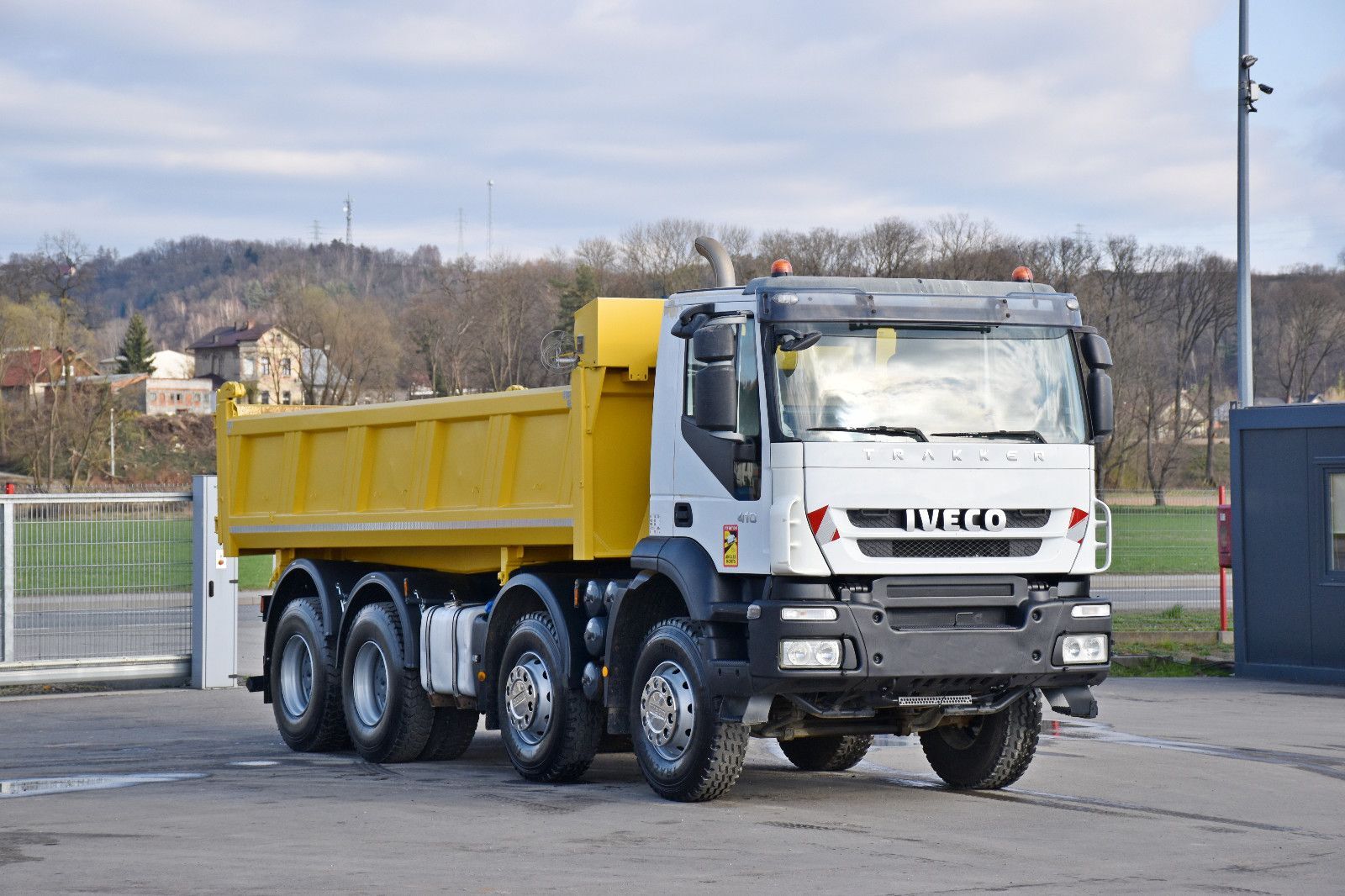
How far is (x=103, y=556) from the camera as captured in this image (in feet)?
55.5

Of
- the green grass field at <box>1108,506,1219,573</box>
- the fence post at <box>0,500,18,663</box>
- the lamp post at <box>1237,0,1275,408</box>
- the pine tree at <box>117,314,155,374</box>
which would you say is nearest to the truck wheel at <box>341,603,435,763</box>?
the fence post at <box>0,500,18,663</box>

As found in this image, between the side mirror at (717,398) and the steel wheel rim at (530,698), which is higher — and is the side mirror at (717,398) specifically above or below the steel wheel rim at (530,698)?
above

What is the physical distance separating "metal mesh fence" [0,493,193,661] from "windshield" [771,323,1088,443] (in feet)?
32.9

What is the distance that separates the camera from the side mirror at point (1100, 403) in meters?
9.26

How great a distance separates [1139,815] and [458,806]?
376cm

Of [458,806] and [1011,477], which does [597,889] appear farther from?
[1011,477]

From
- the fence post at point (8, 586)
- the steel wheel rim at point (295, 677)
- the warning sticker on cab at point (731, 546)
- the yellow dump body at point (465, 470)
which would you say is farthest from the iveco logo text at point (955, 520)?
the fence post at point (8, 586)

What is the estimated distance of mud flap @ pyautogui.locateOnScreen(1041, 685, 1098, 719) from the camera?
9438 mm

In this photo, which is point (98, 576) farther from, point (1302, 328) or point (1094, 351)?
point (1302, 328)

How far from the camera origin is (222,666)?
56.5 feet

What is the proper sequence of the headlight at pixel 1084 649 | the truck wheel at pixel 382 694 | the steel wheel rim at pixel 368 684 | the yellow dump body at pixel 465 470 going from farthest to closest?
the steel wheel rim at pixel 368 684, the truck wheel at pixel 382 694, the yellow dump body at pixel 465 470, the headlight at pixel 1084 649

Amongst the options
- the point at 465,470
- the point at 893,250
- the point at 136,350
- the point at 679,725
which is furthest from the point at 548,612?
the point at 136,350

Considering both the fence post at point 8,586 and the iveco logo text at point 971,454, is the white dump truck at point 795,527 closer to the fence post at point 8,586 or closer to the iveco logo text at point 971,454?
the iveco logo text at point 971,454

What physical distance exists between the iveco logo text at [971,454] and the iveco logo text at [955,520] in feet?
0.93
